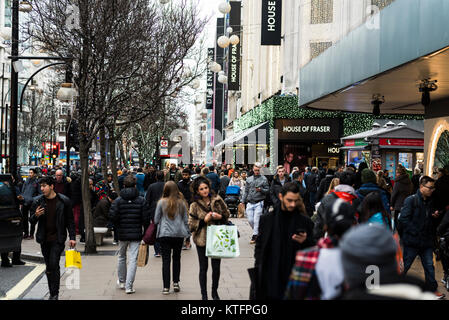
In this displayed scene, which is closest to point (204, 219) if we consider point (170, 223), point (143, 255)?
point (170, 223)

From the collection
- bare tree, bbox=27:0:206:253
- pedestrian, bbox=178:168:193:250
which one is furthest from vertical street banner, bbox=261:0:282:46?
pedestrian, bbox=178:168:193:250

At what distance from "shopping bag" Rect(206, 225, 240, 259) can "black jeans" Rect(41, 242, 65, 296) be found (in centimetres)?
198

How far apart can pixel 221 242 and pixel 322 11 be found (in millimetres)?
27860

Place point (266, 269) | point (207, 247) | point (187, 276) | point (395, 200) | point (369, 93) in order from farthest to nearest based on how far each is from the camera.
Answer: point (369, 93)
point (395, 200)
point (187, 276)
point (207, 247)
point (266, 269)

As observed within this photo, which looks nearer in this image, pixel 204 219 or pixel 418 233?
pixel 204 219

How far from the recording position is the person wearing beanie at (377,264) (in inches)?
127

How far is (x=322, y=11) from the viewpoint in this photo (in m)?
34.6

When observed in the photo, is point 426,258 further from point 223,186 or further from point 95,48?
point 223,186

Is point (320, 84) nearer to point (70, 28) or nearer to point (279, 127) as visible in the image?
point (70, 28)

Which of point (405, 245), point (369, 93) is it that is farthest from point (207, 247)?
point (369, 93)

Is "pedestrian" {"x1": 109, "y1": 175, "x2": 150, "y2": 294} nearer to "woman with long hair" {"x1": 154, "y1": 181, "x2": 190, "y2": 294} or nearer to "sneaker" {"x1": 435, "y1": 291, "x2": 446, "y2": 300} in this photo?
"woman with long hair" {"x1": 154, "y1": 181, "x2": 190, "y2": 294}

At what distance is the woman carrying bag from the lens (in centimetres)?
889

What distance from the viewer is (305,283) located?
13.0ft

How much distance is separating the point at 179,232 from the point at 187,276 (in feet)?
6.80
